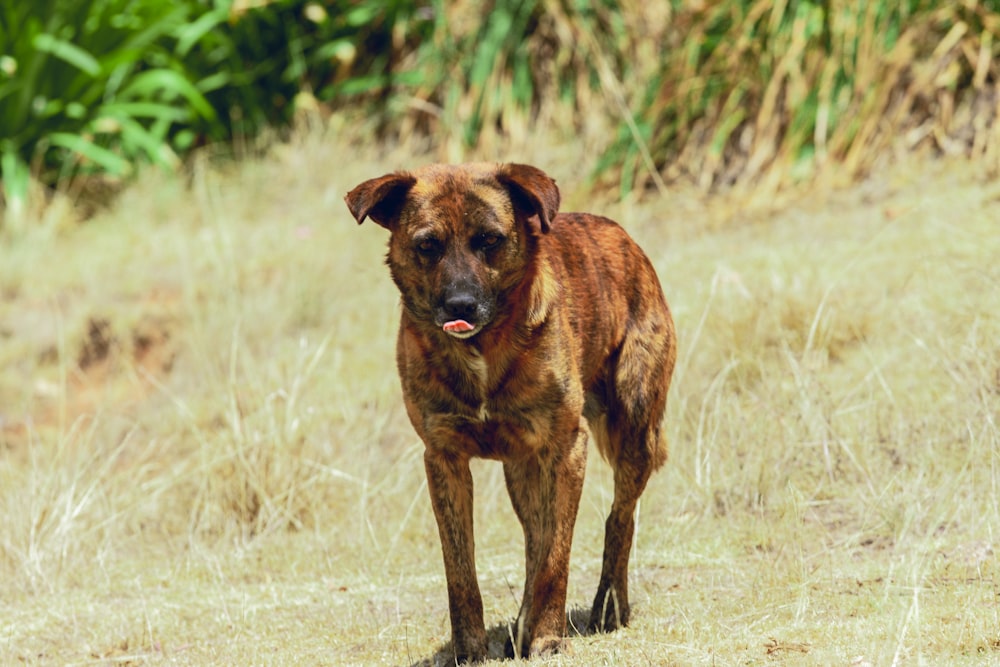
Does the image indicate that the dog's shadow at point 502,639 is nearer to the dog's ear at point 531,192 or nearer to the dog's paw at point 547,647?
the dog's paw at point 547,647

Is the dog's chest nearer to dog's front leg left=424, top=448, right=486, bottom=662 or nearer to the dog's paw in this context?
dog's front leg left=424, top=448, right=486, bottom=662

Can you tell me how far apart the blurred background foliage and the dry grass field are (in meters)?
0.45

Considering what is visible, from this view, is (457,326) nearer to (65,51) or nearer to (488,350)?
(488,350)

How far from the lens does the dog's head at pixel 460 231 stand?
4336mm

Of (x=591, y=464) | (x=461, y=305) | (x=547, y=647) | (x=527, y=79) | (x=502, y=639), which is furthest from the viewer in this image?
(x=527, y=79)

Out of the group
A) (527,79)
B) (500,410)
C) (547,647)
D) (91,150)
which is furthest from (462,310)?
(91,150)

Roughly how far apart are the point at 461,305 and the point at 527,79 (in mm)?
7073

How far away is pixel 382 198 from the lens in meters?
4.56

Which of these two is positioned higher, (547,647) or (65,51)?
(65,51)

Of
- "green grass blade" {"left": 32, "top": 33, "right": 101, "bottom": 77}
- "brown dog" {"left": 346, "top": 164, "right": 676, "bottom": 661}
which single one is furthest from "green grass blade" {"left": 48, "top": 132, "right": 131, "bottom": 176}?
"brown dog" {"left": 346, "top": 164, "right": 676, "bottom": 661}

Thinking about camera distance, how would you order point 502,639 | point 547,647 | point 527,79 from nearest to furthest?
1. point 547,647
2. point 502,639
3. point 527,79

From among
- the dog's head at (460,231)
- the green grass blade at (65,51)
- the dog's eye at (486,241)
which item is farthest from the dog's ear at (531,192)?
the green grass blade at (65,51)

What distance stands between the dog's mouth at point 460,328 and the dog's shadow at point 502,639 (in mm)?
992

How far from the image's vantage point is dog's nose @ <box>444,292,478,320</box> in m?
4.28
